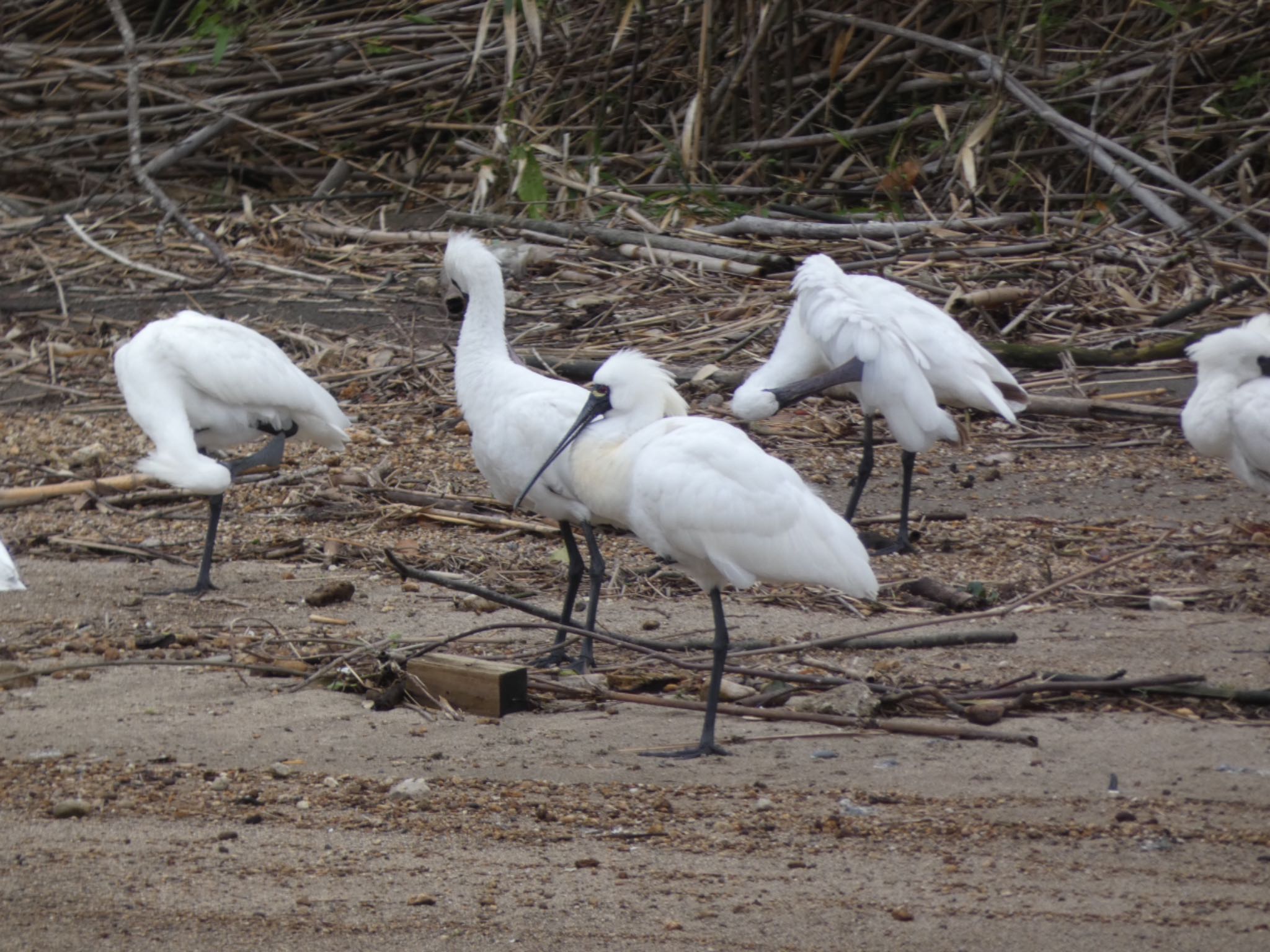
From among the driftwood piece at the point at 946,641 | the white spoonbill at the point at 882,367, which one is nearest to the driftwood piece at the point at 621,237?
→ the white spoonbill at the point at 882,367

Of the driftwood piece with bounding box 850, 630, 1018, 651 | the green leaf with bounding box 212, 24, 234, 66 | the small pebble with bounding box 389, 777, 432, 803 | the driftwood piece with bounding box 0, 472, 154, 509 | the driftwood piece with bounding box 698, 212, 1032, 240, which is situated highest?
the green leaf with bounding box 212, 24, 234, 66

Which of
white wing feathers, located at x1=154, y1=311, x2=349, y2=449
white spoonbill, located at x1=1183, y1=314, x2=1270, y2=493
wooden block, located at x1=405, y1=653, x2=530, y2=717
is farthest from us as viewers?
white wing feathers, located at x1=154, y1=311, x2=349, y2=449

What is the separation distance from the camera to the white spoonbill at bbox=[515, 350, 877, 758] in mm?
4703

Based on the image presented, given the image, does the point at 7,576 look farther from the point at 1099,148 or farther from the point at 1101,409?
the point at 1099,148

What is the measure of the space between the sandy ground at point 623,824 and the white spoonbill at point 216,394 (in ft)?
6.25

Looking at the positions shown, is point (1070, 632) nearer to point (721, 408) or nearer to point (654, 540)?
point (654, 540)

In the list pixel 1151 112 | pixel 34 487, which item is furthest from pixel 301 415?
pixel 1151 112

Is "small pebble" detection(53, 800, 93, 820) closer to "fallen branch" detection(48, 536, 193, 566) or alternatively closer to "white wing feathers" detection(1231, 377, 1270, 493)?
Answer: "fallen branch" detection(48, 536, 193, 566)

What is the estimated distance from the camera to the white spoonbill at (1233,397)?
20.6 feet

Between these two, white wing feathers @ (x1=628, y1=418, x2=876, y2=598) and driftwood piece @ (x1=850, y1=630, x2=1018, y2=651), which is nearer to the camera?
white wing feathers @ (x1=628, y1=418, x2=876, y2=598)

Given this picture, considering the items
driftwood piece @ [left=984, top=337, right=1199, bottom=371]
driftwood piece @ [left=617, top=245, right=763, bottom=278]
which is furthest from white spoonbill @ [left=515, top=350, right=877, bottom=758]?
driftwood piece @ [left=617, top=245, right=763, bottom=278]

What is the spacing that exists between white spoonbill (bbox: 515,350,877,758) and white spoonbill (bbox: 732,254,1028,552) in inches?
87.7

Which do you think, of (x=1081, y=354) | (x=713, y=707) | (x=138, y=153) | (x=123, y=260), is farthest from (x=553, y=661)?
(x=138, y=153)

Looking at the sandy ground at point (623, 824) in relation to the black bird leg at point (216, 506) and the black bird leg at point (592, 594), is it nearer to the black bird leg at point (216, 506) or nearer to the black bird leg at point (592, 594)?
the black bird leg at point (592, 594)
